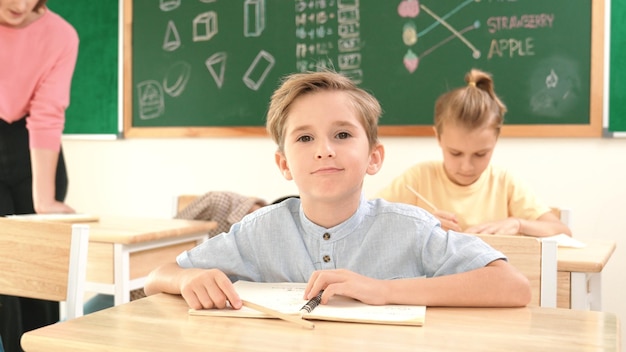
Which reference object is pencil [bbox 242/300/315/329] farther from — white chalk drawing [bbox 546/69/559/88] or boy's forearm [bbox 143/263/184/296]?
white chalk drawing [bbox 546/69/559/88]

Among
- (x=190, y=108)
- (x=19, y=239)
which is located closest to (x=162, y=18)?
(x=190, y=108)

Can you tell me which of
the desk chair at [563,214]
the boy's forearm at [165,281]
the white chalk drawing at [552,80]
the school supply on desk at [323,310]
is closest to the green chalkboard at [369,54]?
the white chalk drawing at [552,80]

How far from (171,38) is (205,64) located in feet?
0.94

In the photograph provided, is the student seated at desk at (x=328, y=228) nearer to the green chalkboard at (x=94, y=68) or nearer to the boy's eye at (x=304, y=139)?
the boy's eye at (x=304, y=139)

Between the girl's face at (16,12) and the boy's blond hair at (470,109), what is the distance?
161 centimetres

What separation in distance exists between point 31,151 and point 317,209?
1697 mm

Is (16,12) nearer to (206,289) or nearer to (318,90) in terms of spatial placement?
(318,90)

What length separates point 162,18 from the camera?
3.93 metres

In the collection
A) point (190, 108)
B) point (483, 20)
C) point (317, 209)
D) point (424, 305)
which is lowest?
point (424, 305)

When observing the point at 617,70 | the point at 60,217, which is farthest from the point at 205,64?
the point at 617,70

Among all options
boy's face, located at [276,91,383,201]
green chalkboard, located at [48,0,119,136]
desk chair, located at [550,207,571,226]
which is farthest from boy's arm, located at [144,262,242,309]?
green chalkboard, located at [48,0,119,136]

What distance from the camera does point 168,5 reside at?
391 centimetres

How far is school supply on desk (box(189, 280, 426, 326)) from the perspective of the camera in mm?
967

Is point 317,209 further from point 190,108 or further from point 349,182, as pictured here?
point 190,108
